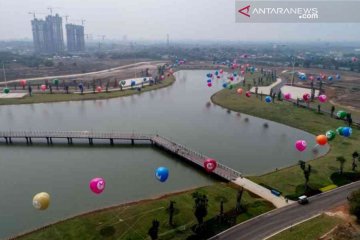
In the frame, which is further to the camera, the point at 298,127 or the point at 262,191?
the point at 298,127

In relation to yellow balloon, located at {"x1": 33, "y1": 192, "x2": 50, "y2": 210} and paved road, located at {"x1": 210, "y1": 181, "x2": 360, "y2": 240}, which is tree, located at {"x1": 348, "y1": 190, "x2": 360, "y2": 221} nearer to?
paved road, located at {"x1": 210, "y1": 181, "x2": 360, "y2": 240}

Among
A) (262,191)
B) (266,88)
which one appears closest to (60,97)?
(266,88)

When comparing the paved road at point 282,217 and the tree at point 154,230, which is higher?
the tree at point 154,230

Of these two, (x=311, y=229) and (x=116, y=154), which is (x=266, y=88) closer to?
(x=116, y=154)

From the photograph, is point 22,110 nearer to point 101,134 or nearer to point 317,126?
point 101,134

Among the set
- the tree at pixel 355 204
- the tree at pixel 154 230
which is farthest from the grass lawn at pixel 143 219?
the tree at pixel 355 204

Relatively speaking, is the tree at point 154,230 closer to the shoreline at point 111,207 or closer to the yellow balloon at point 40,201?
the shoreline at point 111,207
